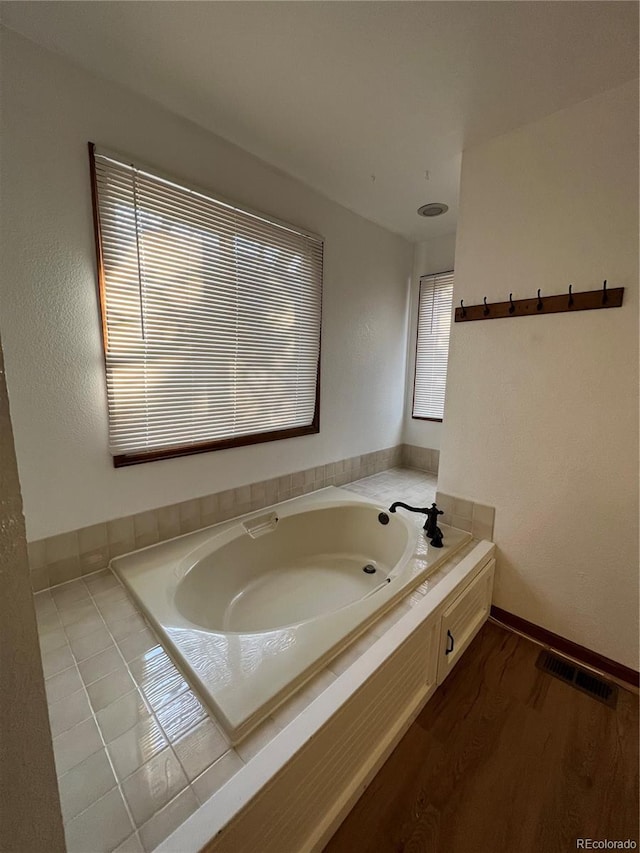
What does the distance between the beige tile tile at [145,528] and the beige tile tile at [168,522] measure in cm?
2

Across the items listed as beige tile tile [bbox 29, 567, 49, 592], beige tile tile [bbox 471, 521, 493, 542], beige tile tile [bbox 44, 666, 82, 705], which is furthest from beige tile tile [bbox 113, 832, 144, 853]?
beige tile tile [bbox 471, 521, 493, 542]

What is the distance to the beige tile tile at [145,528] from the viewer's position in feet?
5.12

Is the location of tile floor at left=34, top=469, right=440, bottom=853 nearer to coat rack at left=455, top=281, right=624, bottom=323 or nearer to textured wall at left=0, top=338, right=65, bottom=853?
textured wall at left=0, top=338, right=65, bottom=853

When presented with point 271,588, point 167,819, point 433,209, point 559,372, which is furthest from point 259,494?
point 433,209

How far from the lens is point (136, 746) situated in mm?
823

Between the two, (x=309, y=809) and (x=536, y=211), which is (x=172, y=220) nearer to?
(x=536, y=211)

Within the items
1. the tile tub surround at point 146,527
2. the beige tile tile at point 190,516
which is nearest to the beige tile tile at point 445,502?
the tile tub surround at point 146,527

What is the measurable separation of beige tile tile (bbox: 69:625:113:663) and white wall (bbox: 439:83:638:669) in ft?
5.67

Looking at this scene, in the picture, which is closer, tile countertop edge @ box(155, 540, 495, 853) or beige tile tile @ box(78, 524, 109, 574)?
tile countertop edge @ box(155, 540, 495, 853)

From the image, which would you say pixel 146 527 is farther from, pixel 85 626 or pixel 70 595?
pixel 85 626

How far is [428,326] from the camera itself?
2.75 m

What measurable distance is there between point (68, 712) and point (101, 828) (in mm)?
323

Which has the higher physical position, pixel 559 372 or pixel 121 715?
pixel 559 372

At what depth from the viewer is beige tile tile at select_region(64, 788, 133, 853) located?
651 millimetres
